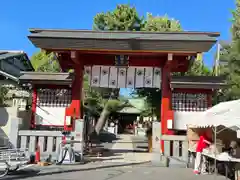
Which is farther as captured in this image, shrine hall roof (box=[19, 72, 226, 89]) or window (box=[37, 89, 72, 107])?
window (box=[37, 89, 72, 107])

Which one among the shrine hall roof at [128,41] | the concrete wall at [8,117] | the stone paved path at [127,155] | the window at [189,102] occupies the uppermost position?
the shrine hall roof at [128,41]

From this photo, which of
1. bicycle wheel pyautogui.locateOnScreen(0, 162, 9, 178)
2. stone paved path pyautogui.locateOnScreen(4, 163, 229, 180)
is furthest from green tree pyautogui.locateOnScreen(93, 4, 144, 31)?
bicycle wheel pyautogui.locateOnScreen(0, 162, 9, 178)

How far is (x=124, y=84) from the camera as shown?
15.5 m

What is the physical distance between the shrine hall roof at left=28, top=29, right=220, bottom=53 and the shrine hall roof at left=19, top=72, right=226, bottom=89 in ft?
5.03

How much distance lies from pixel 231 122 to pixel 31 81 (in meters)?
10.1

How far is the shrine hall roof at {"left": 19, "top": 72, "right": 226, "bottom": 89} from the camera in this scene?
14.3 meters

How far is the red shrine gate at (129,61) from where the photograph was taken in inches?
531

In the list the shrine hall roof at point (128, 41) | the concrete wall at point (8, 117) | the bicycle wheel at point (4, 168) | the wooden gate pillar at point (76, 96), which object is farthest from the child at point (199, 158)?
the concrete wall at point (8, 117)

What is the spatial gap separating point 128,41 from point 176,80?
2941 millimetres

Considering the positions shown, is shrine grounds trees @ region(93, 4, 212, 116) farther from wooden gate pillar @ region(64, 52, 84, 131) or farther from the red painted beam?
wooden gate pillar @ region(64, 52, 84, 131)

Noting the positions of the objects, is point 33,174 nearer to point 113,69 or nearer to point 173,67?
point 113,69

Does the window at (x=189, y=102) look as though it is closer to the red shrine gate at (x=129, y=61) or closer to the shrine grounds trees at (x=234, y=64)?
the red shrine gate at (x=129, y=61)

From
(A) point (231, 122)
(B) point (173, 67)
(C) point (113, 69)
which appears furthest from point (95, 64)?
(A) point (231, 122)

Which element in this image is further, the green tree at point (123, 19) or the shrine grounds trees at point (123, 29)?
the green tree at point (123, 19)
